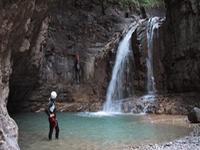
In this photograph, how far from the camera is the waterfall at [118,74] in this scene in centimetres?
2606

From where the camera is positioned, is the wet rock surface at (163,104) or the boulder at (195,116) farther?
the wet rock surface at (163,104)

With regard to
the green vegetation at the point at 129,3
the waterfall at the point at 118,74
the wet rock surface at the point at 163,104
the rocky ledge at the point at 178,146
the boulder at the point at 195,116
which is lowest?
the rocky ledge at the point at 178,146

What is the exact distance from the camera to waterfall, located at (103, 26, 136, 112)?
2606 cm

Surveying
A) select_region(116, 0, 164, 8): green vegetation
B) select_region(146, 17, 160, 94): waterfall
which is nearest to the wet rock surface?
select_region(146, 17, 160, 94): waterfall

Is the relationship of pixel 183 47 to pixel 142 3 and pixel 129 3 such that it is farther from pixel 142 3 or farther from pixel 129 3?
pixel 142 3

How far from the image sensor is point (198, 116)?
17.4 m

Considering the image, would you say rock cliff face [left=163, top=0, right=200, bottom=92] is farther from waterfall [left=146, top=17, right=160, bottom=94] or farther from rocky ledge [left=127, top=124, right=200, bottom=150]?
rocky ledge [left=127, top=124, right=200, bottom=150]

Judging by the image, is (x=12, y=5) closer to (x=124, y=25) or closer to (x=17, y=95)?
(x=17, y=95)

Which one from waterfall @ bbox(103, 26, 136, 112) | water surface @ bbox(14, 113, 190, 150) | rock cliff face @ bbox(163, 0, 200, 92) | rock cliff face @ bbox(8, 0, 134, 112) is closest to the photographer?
water surface @ bbox(14, 113, 190, 150)

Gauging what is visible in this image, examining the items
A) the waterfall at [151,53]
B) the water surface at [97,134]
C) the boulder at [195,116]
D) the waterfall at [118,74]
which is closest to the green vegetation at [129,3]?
the waterfall at [118,74]

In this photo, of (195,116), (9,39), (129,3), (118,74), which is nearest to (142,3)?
(129,3)

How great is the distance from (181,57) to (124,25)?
323 inches

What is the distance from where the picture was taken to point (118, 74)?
26.8 m

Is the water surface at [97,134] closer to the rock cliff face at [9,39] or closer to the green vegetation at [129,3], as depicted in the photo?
the rock cliff face at [9,39]
